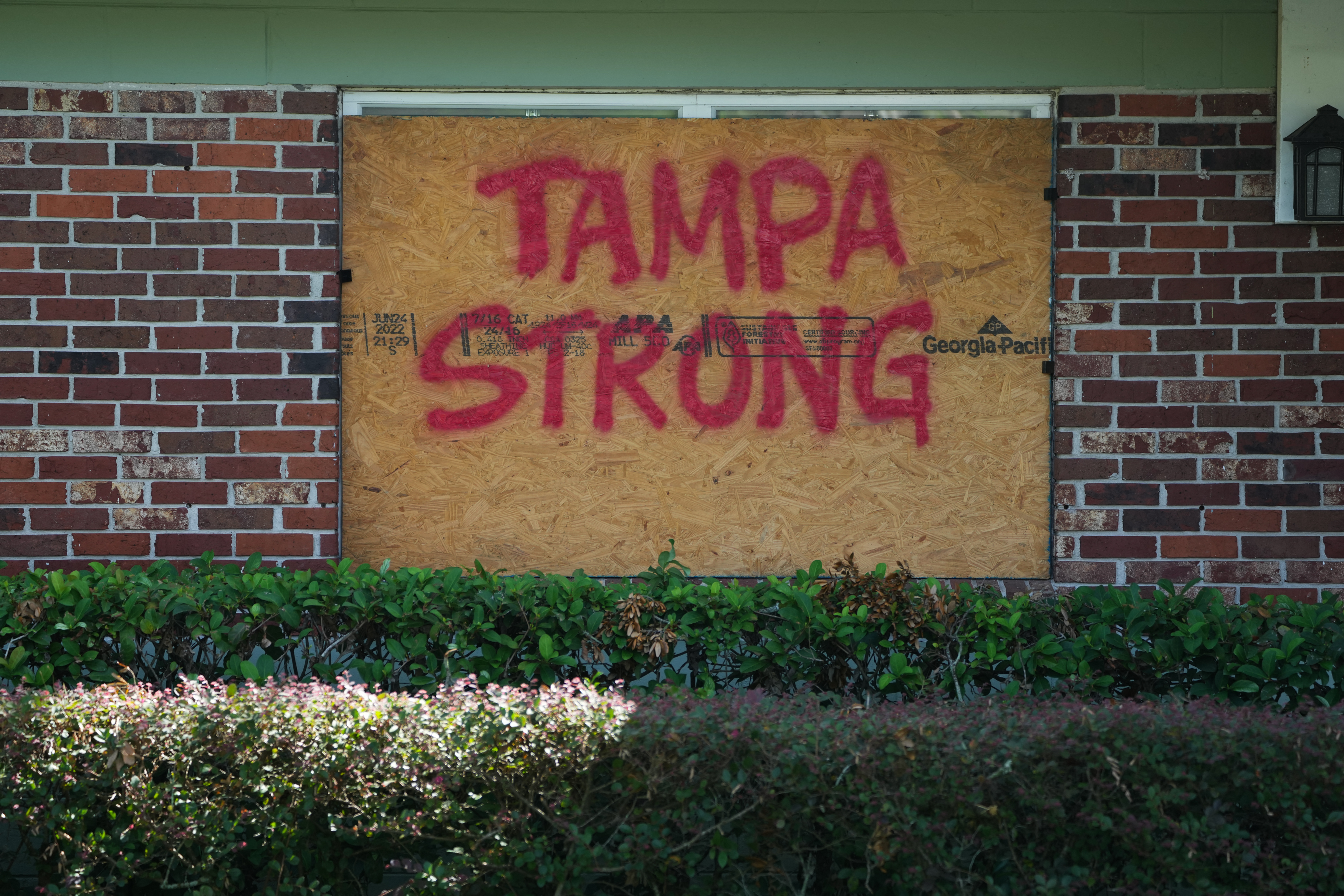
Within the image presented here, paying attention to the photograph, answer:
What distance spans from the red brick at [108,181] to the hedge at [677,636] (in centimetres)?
179

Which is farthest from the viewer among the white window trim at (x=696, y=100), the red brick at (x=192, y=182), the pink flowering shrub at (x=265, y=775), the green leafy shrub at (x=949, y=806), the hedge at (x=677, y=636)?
the white window trim at (x=696, y=100)

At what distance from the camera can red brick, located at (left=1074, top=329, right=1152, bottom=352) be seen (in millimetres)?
4434

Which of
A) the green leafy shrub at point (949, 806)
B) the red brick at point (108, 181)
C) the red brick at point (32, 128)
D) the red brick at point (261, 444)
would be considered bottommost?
the green leafy shrub at point (949, 806)

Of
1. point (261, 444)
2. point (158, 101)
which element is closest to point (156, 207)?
point (158, 101)

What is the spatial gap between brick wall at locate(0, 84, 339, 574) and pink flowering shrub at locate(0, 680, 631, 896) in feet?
5.29

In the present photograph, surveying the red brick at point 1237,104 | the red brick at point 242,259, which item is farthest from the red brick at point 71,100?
the red brick at point 1237,104

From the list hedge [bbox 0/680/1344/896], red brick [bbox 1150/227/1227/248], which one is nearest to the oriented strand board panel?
red brick [bbox 1150/227/1227/248]

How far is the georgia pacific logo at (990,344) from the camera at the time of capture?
4.51m

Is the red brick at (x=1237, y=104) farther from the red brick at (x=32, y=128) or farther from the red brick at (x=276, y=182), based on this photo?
the red brick at (x=32, y=128)

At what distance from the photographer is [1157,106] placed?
443 cm

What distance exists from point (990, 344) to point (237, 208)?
10.6 feet

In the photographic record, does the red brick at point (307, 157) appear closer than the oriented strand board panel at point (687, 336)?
Yes

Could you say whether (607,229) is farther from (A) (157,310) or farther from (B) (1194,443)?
(B) (1194,443)

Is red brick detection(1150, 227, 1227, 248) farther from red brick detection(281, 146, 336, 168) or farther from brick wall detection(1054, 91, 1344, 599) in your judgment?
red brick detection(281, 146, 336, 168)
